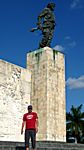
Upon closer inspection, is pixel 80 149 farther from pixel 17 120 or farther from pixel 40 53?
pixel 40 53

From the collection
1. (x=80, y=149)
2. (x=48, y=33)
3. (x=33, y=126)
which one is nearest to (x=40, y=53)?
(x=48, y=33)

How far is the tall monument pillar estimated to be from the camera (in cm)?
Answer: 1563

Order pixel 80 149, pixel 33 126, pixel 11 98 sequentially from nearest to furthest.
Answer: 1. pixel 33 126
2. pixel 80 149
3. pixel 11 98

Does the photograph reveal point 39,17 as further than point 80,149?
Yes

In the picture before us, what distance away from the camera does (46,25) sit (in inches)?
673

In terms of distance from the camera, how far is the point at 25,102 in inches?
634

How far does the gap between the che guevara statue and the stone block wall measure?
6.25ft

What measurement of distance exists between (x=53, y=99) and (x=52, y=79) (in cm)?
93

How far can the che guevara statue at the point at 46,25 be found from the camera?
55.9ft

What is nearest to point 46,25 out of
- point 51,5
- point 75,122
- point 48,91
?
point 51,5

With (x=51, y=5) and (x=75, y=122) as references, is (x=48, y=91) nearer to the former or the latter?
(x=51, y=5)

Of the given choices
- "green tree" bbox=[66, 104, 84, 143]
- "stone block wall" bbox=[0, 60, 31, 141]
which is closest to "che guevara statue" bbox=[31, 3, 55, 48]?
"stone block wall" bbox=[0, 60, 31, 141]

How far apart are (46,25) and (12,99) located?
4168 mm

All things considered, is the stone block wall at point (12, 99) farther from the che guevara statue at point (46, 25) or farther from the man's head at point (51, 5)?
the man's head at point (51, 5)
